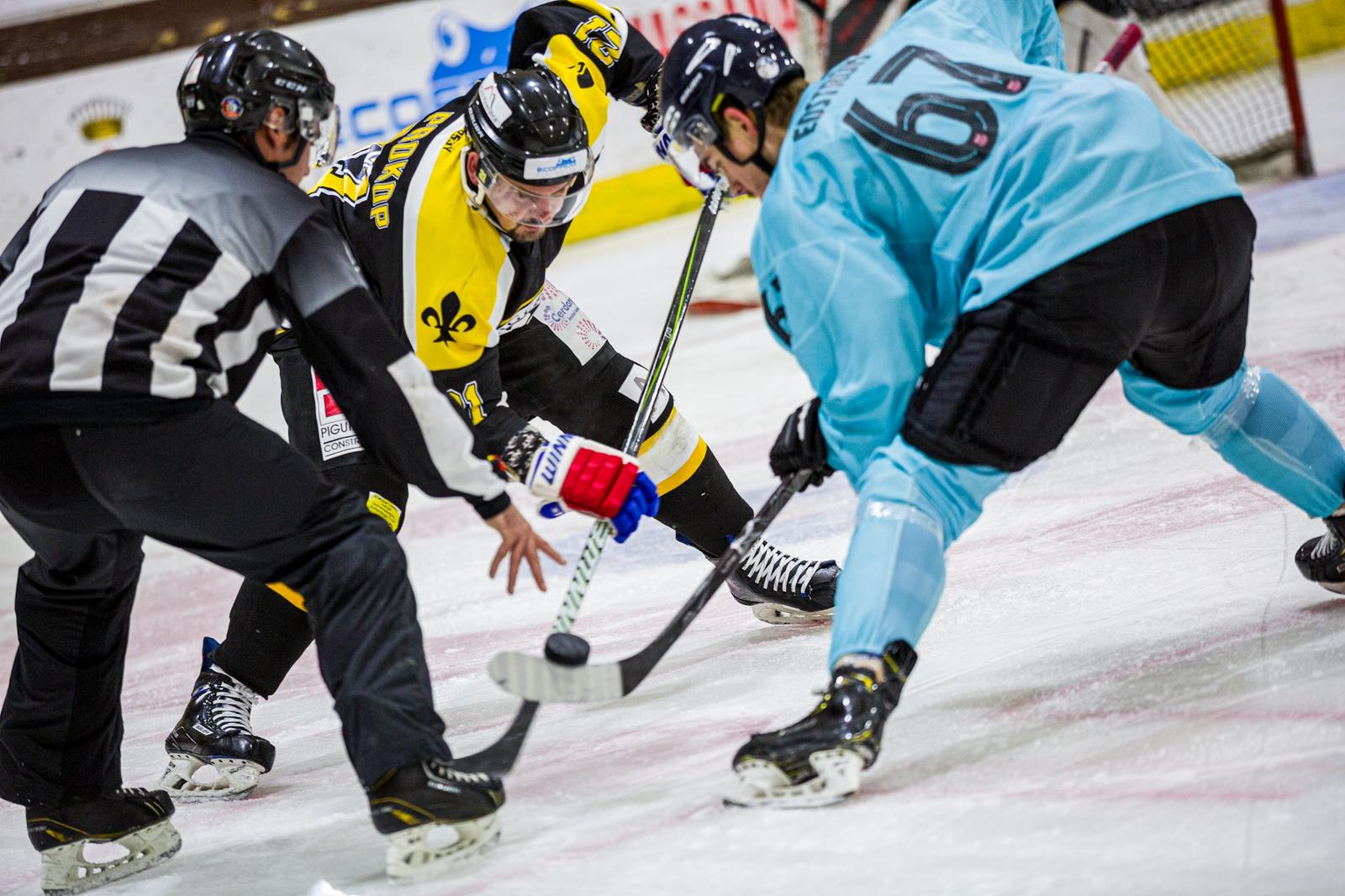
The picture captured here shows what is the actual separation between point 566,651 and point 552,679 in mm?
49

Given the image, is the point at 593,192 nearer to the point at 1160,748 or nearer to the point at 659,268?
the point at 659,268

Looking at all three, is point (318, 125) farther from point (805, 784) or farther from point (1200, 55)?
point (1200, 55)

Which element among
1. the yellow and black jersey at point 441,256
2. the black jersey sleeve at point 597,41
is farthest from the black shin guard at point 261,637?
the black jersey sleeve at point 597,41

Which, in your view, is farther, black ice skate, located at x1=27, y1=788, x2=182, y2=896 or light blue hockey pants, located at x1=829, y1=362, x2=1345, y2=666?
black ice skate, located at x1=27, y1=788, x2=182, y2=896

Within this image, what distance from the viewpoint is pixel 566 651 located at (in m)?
2.09

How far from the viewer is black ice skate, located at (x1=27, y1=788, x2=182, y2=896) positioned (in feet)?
7.07

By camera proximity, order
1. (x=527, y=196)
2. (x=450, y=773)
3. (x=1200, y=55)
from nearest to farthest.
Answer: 1. (x=450, y=773)
2. (x=527, y=196)
3. (x=1200, y=55)

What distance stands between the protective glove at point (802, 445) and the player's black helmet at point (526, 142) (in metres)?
0.65

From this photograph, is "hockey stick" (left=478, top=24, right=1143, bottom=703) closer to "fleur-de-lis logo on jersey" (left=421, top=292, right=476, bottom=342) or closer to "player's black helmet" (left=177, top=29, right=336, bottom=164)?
"fleur-de-lis logo on jersey" (left=421, top=292, right=476, bottom=342)

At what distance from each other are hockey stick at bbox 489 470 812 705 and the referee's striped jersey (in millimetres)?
313

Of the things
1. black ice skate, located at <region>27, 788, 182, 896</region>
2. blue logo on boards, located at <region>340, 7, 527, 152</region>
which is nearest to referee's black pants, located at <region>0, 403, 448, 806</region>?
black ice skate, located at <region>27, 788, 182, 896</region>

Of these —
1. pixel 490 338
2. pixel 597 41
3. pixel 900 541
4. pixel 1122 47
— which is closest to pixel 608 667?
pixel 900 541

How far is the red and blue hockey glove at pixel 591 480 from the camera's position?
7.29ft

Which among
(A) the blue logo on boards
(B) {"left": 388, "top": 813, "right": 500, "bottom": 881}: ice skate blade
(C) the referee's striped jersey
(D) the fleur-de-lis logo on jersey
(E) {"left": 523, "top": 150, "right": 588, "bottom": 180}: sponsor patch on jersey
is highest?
(C) the referee's striped jersey
